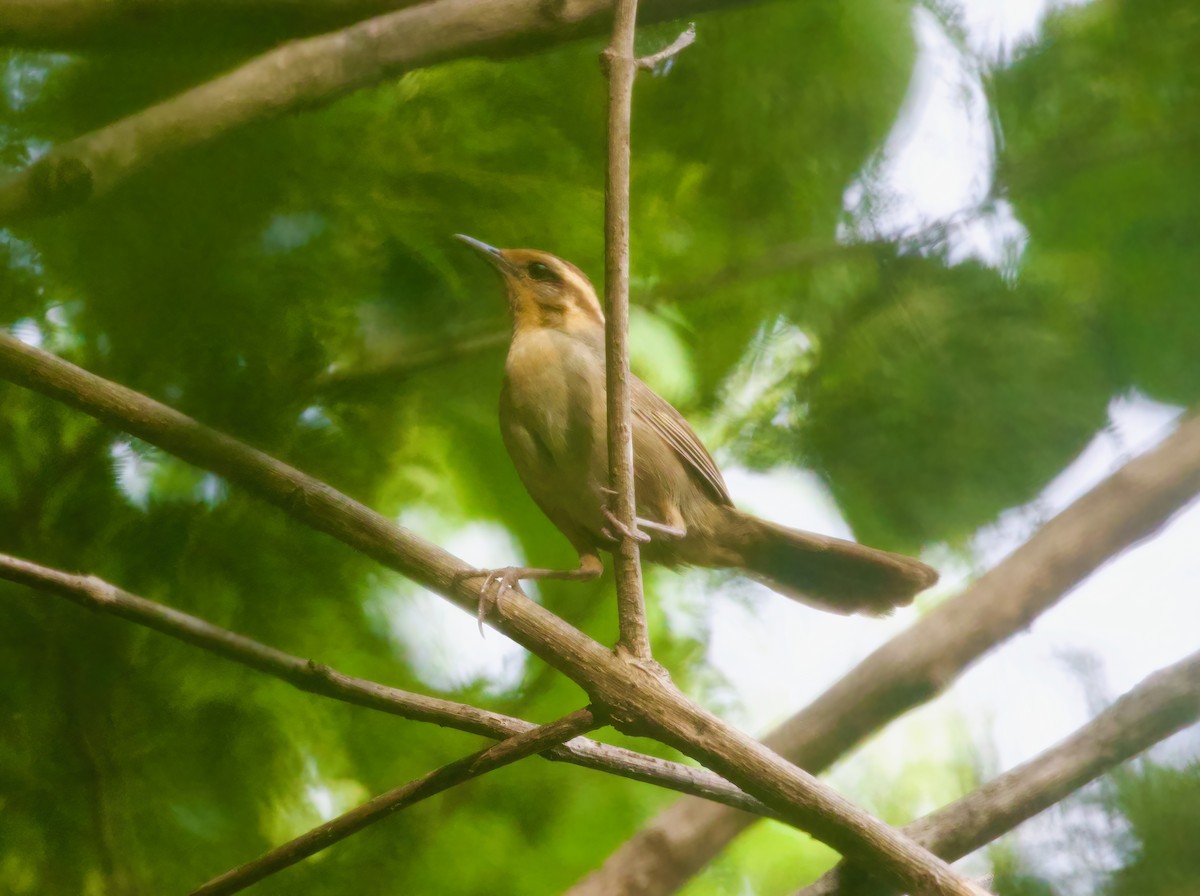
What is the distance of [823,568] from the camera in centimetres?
147

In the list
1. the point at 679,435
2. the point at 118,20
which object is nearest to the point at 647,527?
the point at 679,435

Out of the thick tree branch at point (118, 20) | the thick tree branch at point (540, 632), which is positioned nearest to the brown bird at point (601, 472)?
the thick tree branch at point (540, 632)

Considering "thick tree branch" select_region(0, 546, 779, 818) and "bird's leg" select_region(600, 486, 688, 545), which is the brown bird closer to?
"bird's leg" select_region(600, 486, 688, 545)

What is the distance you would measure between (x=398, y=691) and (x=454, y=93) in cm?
75

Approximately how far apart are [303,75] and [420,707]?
0.76m

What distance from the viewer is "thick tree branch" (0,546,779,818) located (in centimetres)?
115

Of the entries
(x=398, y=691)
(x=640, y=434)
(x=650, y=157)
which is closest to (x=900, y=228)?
(x=650, y=157)

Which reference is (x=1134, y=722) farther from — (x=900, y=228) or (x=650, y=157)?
(x=650, y=157)

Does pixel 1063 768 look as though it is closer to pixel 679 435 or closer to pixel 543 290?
pixel 679 435

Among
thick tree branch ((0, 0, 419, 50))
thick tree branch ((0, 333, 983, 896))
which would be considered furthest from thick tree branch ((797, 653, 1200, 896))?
thick tree branch ((0, 0, 419, 50))

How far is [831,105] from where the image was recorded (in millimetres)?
1605

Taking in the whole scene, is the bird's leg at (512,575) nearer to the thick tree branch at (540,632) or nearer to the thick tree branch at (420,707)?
the thick tree branch at (540,632)

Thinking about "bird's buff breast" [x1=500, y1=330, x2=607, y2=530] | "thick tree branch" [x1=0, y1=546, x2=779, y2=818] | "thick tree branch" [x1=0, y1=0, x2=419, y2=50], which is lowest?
"thick tree branch" [x1=0, y1=546, x2=779, y2=818]

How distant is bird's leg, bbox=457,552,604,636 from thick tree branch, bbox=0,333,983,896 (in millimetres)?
12
